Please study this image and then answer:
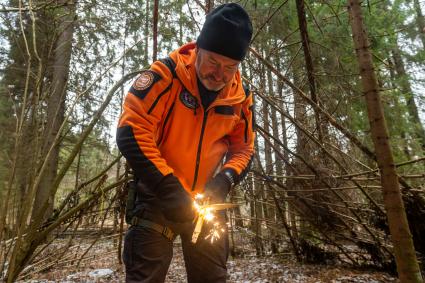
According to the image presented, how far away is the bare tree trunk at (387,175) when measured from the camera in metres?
1.91

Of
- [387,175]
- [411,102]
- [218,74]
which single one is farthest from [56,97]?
[411,102]

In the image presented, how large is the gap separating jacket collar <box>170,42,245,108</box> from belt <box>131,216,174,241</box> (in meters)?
0.83

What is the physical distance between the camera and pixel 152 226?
6.27ft

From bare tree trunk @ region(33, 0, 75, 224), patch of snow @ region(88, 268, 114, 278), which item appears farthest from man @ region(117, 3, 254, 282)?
patch of snow @ region(88, 268, 114, 278)

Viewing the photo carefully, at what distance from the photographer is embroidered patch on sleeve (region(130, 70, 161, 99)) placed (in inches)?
73.0

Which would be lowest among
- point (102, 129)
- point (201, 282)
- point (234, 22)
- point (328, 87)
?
point (201, 282)

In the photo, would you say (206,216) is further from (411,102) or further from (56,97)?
(411,102)

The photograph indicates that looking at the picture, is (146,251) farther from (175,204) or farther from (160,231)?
(175,204)

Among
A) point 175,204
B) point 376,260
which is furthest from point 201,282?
point 376,260

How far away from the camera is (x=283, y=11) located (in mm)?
6289

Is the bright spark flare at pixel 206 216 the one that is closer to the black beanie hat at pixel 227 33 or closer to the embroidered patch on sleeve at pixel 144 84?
the embroidered patch on sleeve at pixel 144 84

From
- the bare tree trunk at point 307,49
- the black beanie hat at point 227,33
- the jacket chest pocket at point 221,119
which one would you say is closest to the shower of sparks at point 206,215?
the jacket chest pocket at point 221,119

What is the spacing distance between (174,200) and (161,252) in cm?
39

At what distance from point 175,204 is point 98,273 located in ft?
14.4
